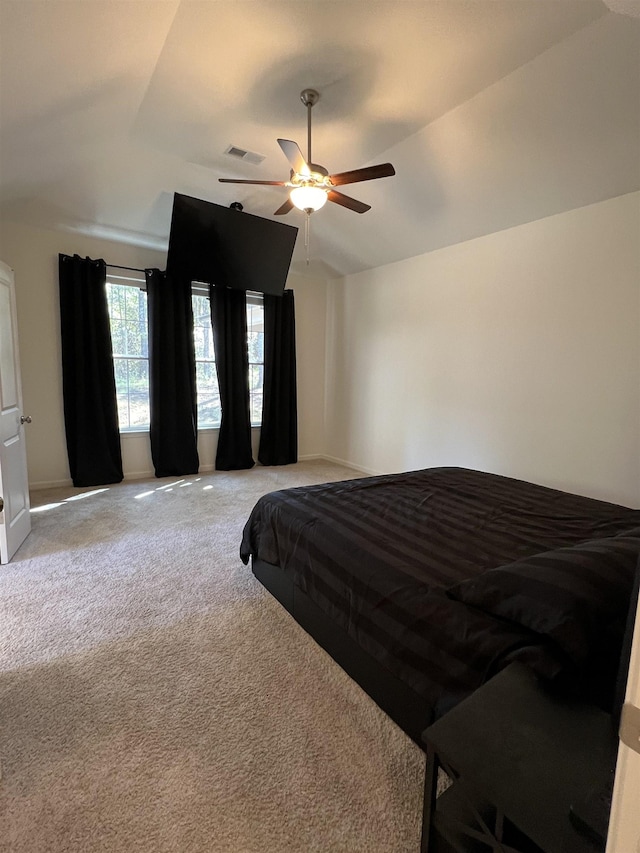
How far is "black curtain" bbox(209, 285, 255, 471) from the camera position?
5.12 meters

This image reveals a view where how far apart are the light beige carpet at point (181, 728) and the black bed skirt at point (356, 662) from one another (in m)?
0.05

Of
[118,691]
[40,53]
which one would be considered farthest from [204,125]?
[118,691]

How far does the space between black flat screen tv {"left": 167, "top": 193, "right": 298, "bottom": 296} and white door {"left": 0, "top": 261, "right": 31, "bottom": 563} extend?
1458mm

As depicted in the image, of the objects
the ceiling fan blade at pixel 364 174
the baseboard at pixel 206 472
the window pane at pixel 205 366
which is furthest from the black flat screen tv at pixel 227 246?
the baseboard at pixel 206 472

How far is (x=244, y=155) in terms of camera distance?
3410 mm

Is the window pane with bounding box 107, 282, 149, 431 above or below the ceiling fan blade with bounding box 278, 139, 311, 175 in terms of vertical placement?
below

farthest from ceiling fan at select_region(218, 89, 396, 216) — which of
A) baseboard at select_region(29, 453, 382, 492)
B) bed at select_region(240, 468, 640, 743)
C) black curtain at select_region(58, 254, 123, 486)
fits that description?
baseboard at select_region(29, 453, 382, 492)

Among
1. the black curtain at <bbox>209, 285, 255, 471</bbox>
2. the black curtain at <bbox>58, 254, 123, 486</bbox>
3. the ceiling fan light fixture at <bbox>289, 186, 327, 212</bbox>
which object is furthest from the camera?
the black curtain at <bbox>209, 285, 255, 471</bbox>

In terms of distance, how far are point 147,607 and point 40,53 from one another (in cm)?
308

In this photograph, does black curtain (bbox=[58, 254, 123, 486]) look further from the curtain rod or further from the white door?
the white door

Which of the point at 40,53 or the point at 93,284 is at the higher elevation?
the point at 40,53


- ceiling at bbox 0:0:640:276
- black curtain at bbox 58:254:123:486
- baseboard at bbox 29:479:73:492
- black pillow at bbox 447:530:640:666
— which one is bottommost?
baseboard at bbox 29:479:73:492

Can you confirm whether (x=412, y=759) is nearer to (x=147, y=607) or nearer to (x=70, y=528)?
(x=147, y=607)

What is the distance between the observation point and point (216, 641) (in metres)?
2.01
